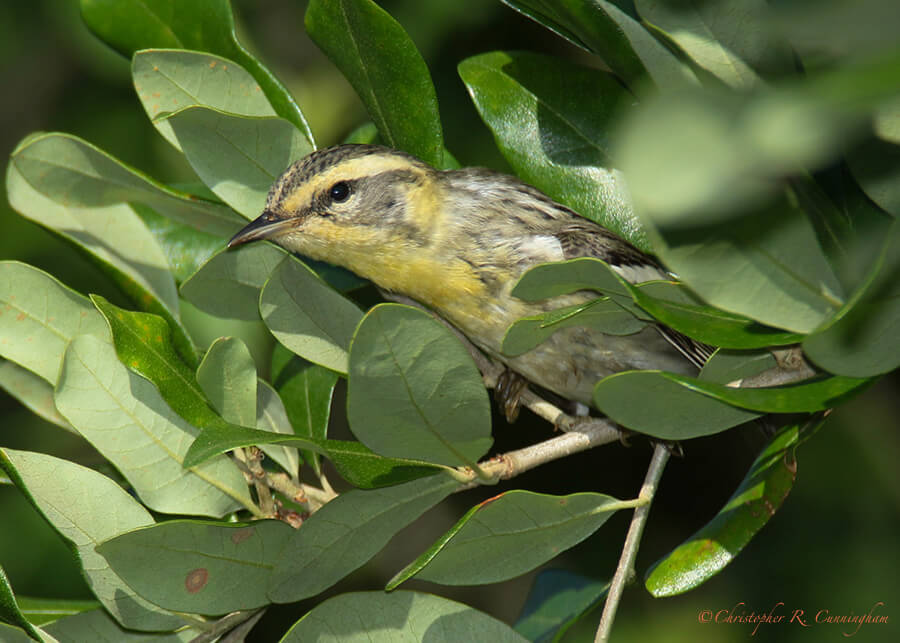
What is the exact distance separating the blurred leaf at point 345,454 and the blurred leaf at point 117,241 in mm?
653

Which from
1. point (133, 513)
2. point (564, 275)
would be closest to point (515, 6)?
point (564, 275)

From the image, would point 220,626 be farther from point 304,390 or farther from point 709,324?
point 709,324

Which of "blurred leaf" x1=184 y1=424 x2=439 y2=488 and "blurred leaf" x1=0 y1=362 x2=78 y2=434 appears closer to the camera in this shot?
"blurred leaf" x1=184 y1=424 x2=439 y2=488

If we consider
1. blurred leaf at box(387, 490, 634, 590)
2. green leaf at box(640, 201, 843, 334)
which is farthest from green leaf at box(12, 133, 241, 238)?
green leaf at box(640, 201, 843, 334)

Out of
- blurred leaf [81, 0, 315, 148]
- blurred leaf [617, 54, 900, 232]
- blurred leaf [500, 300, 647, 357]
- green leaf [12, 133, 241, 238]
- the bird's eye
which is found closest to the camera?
blurred leaf [617, 54, 900, 232]

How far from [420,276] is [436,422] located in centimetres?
87

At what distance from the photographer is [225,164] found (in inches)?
80.4

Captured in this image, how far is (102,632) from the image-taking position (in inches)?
73.1

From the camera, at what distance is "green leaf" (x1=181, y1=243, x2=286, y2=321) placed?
1.91 m

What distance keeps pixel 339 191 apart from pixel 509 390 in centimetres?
72

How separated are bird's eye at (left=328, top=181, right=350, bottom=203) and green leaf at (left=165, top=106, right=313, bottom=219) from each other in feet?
0.83

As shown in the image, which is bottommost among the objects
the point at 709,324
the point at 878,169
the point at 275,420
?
the point at 275,420

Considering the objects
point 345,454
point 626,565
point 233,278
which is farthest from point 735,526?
point 233,278

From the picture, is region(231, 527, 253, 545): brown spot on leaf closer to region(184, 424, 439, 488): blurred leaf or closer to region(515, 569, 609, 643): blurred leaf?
region(184, 424, 439, 488): blurred leaf
